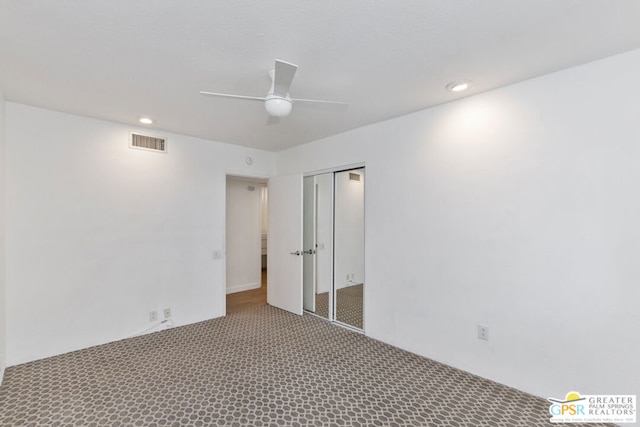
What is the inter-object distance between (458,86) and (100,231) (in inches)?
151

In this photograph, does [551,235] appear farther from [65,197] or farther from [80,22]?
[65,197]

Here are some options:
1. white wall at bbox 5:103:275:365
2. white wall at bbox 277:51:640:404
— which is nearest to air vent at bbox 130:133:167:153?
white wall at bbox 5:103:275:365

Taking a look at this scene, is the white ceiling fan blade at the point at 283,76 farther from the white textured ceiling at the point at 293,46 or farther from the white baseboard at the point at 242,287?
the white baseboard at the point at 242,287

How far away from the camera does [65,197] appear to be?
2.97 meters

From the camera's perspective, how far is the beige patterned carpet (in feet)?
6.64

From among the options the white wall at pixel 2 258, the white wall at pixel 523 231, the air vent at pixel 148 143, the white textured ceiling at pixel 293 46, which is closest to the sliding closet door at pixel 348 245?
the white wall at pixel 523 231

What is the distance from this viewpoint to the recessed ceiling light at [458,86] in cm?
236

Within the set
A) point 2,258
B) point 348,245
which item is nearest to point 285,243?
point 348,245

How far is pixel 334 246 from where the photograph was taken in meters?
3.97

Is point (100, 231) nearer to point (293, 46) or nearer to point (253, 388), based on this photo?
point (253, 388)

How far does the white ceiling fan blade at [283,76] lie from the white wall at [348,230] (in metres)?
2.06

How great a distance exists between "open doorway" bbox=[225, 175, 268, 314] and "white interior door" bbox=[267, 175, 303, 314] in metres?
0.73

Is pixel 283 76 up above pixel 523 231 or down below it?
above

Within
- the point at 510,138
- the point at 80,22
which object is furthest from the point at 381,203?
the point at 80,22
